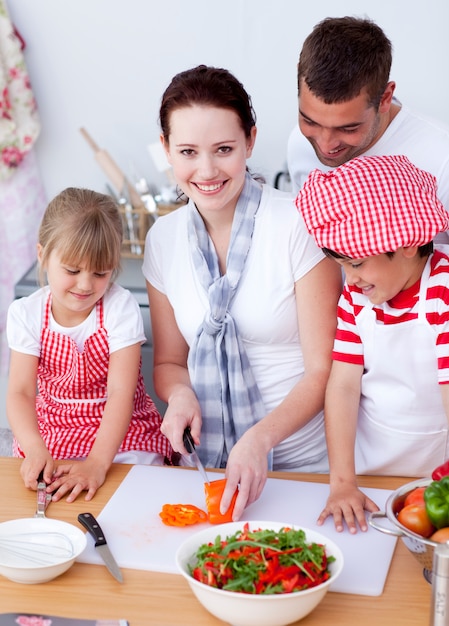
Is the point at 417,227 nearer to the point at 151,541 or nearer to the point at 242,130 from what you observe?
the point at 242,130

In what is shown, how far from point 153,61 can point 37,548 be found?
2176 millimetres

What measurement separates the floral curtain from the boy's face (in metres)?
1.90

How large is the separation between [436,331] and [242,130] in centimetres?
53

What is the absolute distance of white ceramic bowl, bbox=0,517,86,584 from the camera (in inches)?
47.6

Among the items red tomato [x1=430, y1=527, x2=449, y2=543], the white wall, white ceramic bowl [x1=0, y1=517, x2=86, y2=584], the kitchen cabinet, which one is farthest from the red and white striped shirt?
the white wall

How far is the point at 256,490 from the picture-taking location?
1398 millimetres

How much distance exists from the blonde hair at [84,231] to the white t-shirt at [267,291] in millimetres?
104

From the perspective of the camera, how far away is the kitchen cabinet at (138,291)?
275 centimetres

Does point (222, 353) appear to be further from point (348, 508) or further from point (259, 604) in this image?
point (259, 604)

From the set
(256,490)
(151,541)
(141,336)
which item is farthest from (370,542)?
(141,336)

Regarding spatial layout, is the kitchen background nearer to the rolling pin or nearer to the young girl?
the rolling pin

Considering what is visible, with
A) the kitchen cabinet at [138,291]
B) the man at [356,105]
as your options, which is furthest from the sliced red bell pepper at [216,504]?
the kitchen cabinet at [138,291]

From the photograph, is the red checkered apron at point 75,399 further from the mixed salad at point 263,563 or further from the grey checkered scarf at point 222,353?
the mixed salad at point 263,563

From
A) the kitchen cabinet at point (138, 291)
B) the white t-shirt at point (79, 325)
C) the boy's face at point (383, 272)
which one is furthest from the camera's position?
the kitchen cabinet at point (138, 291)
